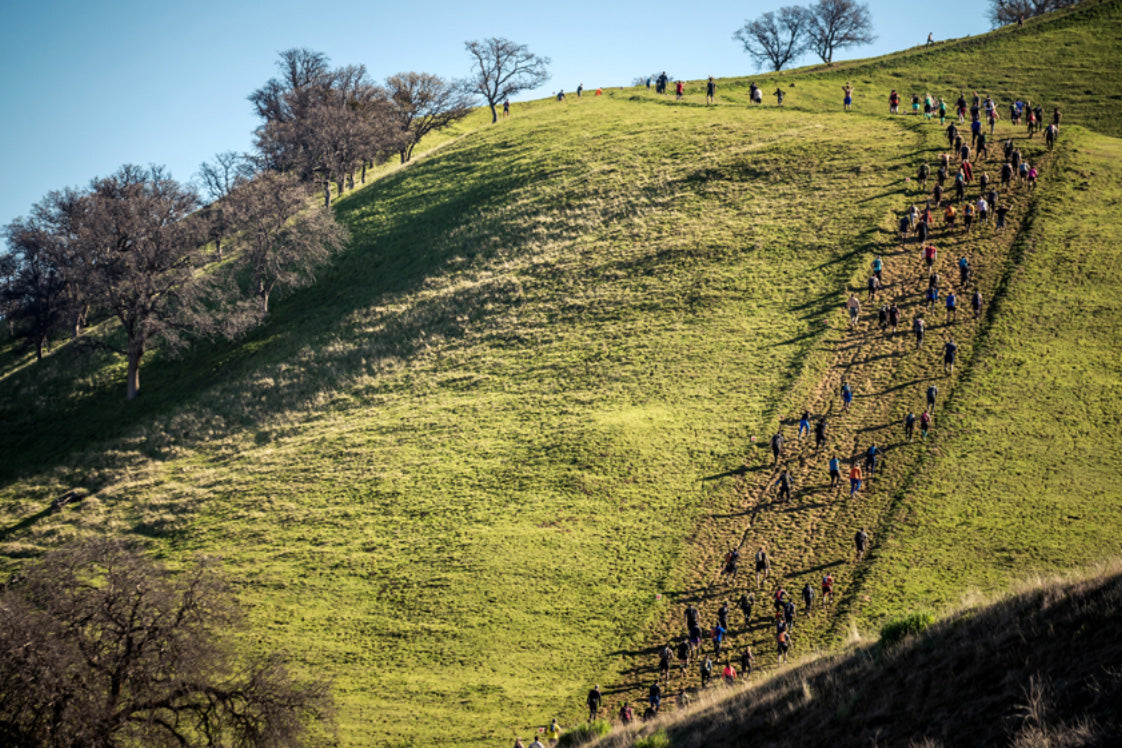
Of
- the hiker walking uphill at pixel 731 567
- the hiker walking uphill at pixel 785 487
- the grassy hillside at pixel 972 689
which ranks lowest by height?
the hiker walking uphill at pixel 731 567


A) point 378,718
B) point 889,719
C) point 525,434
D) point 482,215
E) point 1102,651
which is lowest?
point 378,718

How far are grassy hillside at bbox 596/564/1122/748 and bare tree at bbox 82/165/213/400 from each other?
5105 centimetres

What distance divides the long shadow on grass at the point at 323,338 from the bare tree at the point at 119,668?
93.8 feet

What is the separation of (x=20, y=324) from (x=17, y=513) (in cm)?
3194

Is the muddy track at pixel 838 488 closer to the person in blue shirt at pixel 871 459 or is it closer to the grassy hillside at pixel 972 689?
the person in blue shirt at pixel 871 459

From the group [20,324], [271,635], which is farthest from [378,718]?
[20,324]

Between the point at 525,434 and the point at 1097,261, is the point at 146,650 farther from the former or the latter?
the point at 1097,261

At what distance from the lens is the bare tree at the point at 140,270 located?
55.7 m

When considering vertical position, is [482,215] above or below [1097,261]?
above

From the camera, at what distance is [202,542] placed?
39.5 meters

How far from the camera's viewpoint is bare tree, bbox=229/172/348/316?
63.7 metres

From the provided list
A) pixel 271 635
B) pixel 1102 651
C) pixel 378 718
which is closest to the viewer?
pixel 1102 651

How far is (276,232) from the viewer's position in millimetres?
64562

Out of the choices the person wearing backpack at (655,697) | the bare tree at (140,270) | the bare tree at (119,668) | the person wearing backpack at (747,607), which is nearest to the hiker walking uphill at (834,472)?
the person wearing backpack at (747,607)
